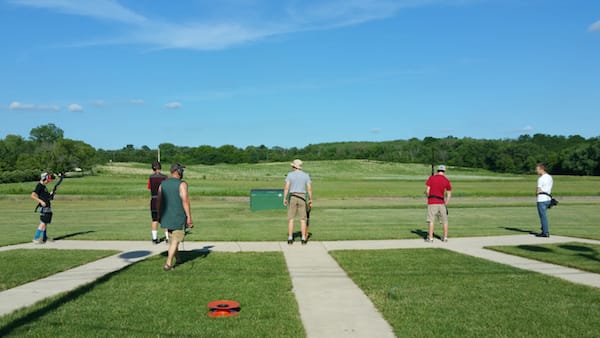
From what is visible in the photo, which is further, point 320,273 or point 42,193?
point 42,193

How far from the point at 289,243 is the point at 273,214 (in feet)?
35.3

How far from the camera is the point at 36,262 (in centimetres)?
984

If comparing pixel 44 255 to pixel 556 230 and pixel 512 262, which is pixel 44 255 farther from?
pixel 556 230

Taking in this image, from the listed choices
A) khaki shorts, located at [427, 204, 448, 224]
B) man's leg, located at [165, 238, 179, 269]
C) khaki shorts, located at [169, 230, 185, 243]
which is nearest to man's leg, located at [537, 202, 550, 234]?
khaki shorts, located at [427, 204, 448, 224]

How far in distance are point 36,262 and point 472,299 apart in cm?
822

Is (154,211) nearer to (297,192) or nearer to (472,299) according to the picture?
(297,192)

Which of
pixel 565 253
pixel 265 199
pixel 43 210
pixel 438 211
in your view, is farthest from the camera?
pixel 265 199

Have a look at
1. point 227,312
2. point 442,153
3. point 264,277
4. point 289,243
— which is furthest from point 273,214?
point 442,153

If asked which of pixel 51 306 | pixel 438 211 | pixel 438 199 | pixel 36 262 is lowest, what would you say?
pixel 36 262

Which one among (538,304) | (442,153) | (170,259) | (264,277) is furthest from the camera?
→ (442,153)

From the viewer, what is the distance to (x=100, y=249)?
11758mm

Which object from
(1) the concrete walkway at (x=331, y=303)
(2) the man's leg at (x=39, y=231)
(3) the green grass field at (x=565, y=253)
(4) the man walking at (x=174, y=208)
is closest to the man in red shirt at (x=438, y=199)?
(3) the green grass field at (x=565, y=253)

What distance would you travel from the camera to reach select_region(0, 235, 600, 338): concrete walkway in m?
6.03

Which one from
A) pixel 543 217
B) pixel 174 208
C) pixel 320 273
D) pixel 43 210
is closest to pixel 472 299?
pixel 320 273
